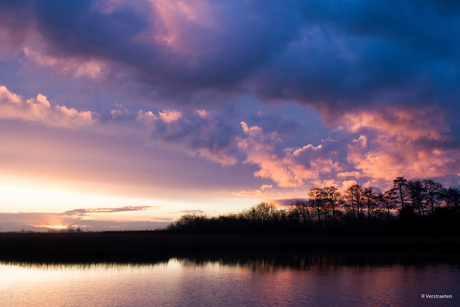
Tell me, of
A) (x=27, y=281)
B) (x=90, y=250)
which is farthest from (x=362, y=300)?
(x=90, y=250)

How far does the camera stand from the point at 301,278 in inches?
683

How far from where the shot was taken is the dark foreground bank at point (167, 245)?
3038 centimetres

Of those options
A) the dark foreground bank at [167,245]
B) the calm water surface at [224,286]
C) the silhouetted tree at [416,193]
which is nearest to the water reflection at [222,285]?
the calm water surface at [224,286]

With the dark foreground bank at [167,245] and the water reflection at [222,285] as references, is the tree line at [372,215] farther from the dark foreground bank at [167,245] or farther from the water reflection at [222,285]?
the water reflection at [222,285]

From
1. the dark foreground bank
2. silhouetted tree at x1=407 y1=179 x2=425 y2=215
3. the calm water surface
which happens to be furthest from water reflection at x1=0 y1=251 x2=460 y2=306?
silhouetted tree at x1=407 y1=179 x2=425 y2=215

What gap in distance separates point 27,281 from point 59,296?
4.89 meters

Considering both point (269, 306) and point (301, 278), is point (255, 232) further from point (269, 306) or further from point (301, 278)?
point (269, 306)

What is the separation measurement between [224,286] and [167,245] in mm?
20005

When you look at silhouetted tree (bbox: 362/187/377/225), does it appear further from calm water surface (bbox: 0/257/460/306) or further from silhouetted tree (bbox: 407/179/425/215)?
calm water surface (bbox: 0/257/460/306)

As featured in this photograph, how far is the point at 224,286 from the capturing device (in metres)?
15.0

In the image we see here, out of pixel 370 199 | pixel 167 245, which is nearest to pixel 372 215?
pixel 370 199

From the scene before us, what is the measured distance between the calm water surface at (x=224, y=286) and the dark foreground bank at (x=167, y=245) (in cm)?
855

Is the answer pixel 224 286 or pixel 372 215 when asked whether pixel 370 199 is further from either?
pixel 224 286

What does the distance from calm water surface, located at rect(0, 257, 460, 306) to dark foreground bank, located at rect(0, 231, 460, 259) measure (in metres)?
8.55
